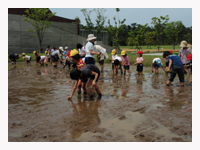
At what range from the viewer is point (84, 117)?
4.54 m

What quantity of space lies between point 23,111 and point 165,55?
19.4ft

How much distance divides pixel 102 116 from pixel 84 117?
39cm

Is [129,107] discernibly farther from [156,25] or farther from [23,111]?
[156,25]

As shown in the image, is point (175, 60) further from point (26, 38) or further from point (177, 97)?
point (26, 38)

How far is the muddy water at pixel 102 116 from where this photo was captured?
3.58m

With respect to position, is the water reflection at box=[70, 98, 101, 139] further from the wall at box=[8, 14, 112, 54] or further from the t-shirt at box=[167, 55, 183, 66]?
the wall at box=[8, 14, 112, 54]

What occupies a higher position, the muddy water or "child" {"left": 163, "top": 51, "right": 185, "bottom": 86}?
"child" {"left": 163, "top": 51, "right": 185, "bottom": 86}

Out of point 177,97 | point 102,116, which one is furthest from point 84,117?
point 177,97

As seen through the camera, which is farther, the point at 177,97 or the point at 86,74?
the point at 177,97

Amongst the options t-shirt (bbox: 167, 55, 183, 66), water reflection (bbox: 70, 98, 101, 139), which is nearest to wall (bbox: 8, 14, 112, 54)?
t-shirt (bbox: 167, 55, 183, 66)

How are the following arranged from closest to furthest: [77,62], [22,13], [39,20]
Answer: [77,62], [39,20], [22,13]

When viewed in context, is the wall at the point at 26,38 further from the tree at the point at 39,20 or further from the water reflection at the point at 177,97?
the water reflection at the point at 177,97

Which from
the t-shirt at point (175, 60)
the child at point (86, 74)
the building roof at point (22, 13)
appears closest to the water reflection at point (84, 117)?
the child at point (86, 74)

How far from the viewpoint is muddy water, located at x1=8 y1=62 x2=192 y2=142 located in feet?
11.8
